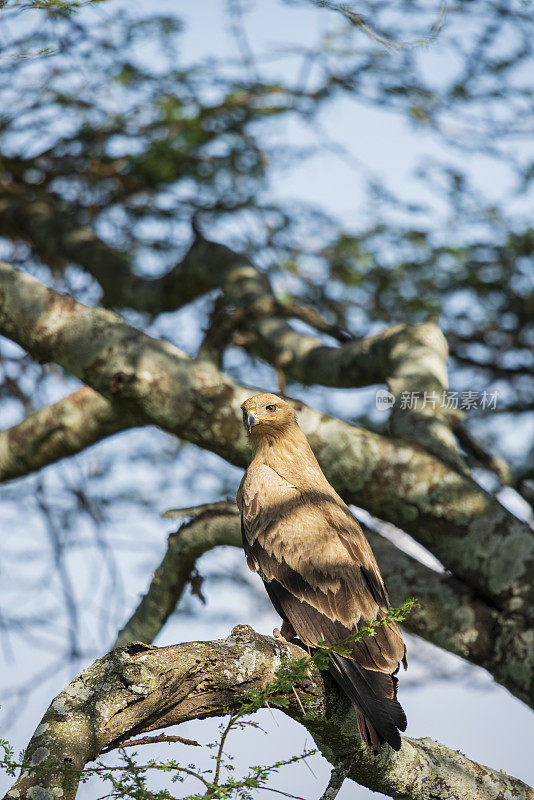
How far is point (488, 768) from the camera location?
3033mm

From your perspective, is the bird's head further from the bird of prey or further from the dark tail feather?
the dark tail feather

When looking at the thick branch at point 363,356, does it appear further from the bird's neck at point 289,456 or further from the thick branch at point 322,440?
the bird's neck at point 289,456

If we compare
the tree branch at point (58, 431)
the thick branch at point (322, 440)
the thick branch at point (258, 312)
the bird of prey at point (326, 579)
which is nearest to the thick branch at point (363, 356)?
the thick branch at point (258, 312)

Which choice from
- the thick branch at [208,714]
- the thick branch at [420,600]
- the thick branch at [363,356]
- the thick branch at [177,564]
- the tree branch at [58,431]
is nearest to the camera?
the thick branch at [208,714]

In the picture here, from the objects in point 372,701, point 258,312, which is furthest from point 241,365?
point 372,701

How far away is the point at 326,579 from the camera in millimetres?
3117

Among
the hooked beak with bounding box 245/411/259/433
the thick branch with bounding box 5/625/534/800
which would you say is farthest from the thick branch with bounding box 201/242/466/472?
the thick branch with bounding box 5/625/534/800

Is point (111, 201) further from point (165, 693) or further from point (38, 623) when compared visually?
point (165, 693)

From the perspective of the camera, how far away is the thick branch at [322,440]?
4.50 meters

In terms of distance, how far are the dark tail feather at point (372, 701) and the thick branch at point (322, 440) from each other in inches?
74.4

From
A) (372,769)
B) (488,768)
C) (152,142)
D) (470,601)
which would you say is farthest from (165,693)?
(152,142)

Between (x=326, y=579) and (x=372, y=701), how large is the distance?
1.90 ft

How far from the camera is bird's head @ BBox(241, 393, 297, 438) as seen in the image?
409 cm

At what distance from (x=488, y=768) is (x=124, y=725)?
1465mm
